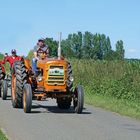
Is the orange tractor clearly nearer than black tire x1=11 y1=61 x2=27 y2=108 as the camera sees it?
Yes

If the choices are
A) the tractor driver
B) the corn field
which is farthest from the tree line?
the tractor driver

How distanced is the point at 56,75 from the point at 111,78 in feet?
35.0

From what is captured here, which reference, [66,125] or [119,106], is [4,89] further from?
[66,125]

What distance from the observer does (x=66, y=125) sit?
1494 cm

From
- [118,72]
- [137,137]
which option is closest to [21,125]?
[137,137]

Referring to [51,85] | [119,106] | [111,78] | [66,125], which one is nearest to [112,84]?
[111,78]

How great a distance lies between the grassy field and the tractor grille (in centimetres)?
234

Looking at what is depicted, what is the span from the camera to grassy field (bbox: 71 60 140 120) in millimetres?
22069

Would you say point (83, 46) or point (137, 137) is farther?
point (83, 46)

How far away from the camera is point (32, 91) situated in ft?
62.2

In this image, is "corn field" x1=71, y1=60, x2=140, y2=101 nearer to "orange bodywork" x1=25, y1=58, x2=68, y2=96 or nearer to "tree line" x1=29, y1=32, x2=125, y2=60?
"orange bodywork" x1=25, y1=58, x2=68, y2=96

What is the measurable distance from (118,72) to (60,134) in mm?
16065

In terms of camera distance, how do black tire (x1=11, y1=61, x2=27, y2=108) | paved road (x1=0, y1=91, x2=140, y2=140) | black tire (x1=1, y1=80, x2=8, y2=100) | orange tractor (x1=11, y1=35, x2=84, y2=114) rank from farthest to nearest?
black tire (x1=1, y1=80, x2=8, y2=100)
black tire (x1=11, y1=61, x2=27, y2=108)
orange tractor (x1=11, y1=35, x2=84, y2=114)
paved road (x1=0, y1=91, x2=140, y2=140)

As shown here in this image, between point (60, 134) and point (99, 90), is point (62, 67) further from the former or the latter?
point (99, 90)
